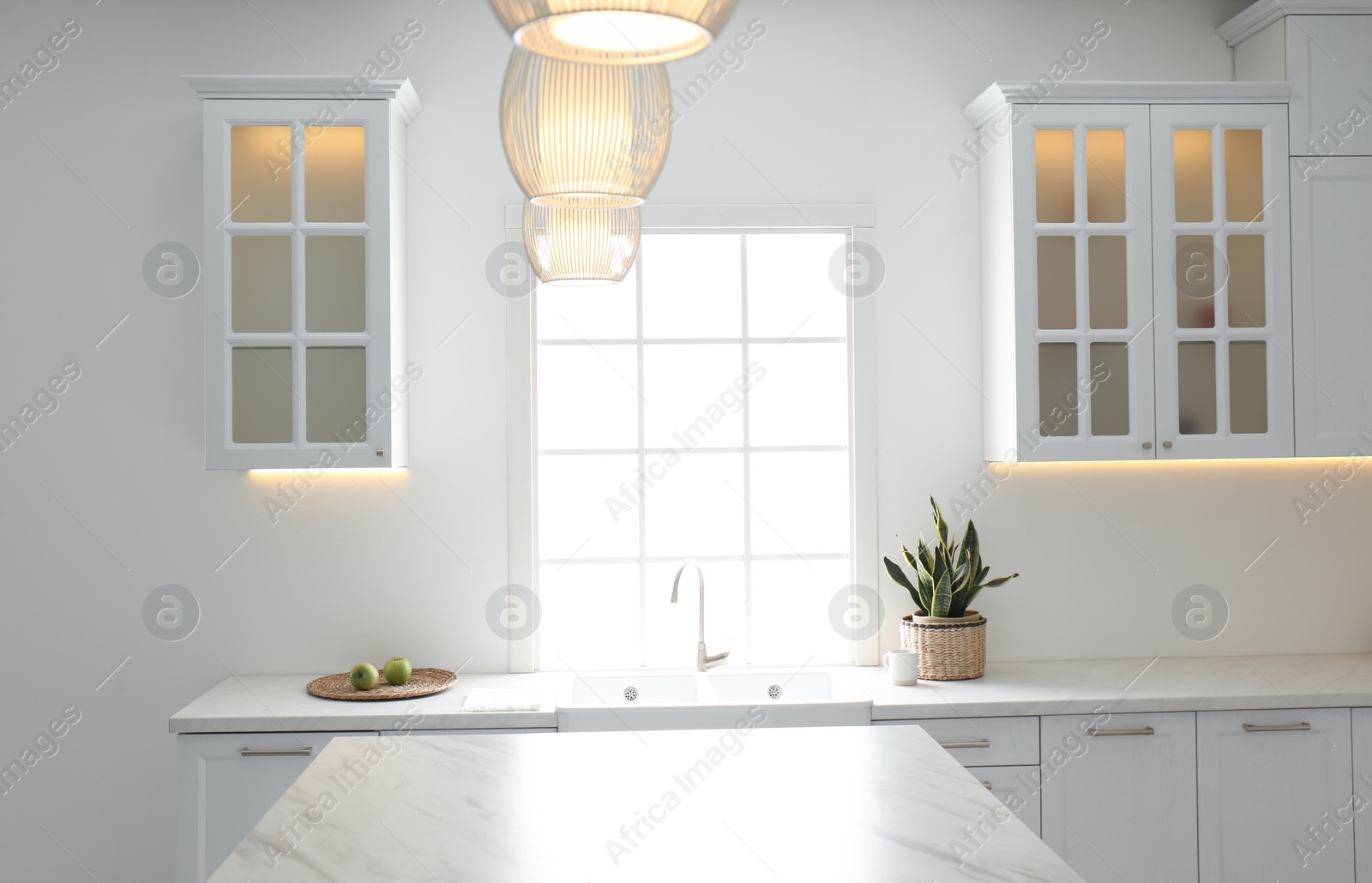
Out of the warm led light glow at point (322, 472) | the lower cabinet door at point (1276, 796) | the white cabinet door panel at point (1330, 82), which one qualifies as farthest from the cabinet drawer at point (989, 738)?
the white cabinet door panel at point (1330, 82)

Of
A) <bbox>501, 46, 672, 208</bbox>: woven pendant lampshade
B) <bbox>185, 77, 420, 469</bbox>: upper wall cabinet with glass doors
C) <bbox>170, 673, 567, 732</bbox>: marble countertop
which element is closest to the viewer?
<bbox>501, 46, 672, 208</bbox>: woven pendant lampshade

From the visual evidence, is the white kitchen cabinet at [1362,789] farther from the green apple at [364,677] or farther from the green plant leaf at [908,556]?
the green apple at [364,677]

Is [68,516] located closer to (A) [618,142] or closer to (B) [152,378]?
(B) [152,378]

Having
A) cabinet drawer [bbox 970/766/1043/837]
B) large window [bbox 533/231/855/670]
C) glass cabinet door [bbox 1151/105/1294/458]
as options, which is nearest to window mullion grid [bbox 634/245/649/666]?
large window [bbox 533/231/855/670]

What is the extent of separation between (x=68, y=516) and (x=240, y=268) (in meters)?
1.00

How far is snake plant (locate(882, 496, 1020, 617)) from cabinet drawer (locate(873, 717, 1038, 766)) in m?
0.36

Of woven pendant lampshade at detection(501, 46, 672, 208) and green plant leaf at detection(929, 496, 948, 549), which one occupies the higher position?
woven pendant lampshade at detection(501, 46, 672, 208)

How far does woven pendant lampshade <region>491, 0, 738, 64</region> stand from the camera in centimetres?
92

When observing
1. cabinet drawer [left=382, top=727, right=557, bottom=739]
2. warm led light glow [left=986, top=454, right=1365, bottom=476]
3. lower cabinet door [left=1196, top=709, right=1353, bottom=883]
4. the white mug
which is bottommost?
lower cabinet door [left=1196, top=709, right=1353, bottom=883]

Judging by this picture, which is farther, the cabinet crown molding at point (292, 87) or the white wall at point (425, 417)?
the white wall at point (425, 417)

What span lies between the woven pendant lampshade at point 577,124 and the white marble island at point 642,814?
886 mm

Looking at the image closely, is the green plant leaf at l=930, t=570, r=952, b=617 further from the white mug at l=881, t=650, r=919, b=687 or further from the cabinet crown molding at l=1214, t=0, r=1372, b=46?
the cabinet crown molding at l=1214, t=0, r=1372, b=46

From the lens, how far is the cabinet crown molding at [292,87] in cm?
277

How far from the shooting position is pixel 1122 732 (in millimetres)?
2672
